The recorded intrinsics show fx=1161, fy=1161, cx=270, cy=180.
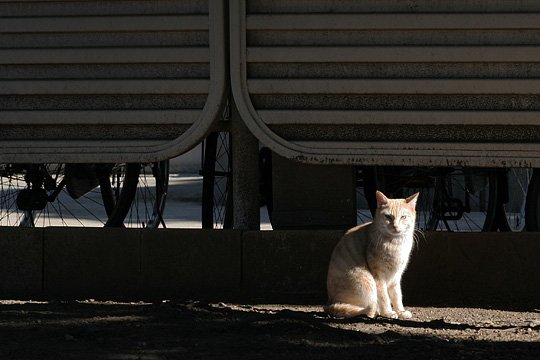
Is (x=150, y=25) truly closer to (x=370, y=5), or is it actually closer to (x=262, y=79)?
(x=262, y=79)

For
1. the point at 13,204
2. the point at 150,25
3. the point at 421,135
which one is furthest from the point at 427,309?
the point at 13,204

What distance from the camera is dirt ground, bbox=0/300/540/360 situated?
585cm

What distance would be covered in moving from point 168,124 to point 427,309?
7.02 ft

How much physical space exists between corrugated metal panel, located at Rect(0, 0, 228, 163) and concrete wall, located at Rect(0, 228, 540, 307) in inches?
23.6

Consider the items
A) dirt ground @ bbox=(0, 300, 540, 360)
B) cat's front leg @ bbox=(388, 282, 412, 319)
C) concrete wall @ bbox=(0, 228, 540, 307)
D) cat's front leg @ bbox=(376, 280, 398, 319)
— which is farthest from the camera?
concrete wall @ bbox=(0, 228, 540, 307)

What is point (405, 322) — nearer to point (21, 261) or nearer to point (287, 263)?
point (287, 263)

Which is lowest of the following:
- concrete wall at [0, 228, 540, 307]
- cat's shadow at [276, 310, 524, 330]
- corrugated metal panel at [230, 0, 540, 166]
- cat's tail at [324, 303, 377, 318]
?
cat's shadow at [276, 310, 524, 330]

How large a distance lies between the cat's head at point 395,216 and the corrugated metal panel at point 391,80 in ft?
1.26

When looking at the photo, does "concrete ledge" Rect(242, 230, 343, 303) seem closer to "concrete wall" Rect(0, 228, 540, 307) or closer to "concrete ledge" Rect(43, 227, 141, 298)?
"concrete wall" Rect(0, 228, 540, 307)

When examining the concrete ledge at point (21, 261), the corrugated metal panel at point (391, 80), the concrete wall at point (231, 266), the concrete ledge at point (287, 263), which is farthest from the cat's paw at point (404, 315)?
the concrete ledge at point (21, 261)

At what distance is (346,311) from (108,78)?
238 cm

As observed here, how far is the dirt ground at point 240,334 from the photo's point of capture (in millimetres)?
5852

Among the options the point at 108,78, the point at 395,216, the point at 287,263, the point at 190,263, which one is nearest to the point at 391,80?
the point at 395,216

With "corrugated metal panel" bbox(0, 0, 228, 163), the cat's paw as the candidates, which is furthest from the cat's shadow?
"corrugated metal panel" bbox(0, 0, 228, 163)
